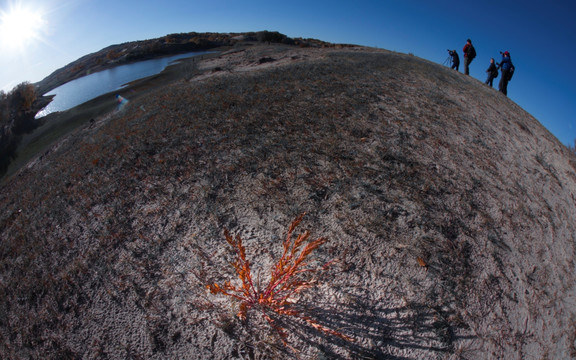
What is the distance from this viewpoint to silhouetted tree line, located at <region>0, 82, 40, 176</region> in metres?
11.0

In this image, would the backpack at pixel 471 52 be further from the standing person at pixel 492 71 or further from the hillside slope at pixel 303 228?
the hillside slope at pixel 303 228

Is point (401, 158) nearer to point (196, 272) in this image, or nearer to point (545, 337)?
point (545, 337)

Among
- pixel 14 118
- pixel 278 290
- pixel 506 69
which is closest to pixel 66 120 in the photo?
pixel 14 118

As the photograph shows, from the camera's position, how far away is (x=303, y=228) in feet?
10.3

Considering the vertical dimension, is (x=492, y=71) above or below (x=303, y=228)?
above

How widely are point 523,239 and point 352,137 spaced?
9.92 feet

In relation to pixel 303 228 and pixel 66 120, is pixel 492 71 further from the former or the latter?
pixel 66 120

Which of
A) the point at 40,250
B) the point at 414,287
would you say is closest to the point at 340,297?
the point at 414,287

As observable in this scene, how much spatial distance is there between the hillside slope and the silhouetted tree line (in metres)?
7.74

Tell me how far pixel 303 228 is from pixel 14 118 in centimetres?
1989

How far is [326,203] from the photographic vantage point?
3.43 meters

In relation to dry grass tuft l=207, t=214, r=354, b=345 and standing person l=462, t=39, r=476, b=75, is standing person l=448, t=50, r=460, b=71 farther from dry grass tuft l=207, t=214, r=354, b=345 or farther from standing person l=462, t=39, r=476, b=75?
dry grass tuft l=207, t=214, r=354, b=345

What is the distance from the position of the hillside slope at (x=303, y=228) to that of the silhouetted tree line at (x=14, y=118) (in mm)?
7736

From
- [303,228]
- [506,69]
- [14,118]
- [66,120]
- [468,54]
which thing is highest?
[468,54]
